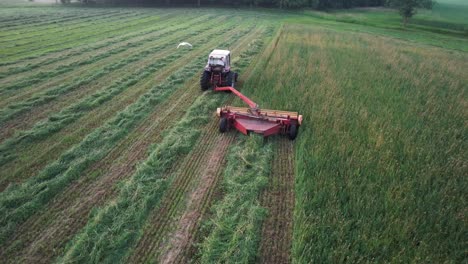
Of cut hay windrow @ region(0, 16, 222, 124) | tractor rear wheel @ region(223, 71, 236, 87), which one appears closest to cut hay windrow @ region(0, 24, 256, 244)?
tractor rear wheel @ region(223, 71, 236, 87)

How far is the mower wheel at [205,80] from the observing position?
14.2 meters

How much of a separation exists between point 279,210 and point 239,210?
0.93 metres

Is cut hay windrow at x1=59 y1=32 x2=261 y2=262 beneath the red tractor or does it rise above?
beneath

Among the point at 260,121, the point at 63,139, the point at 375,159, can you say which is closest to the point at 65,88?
the point at 63,139

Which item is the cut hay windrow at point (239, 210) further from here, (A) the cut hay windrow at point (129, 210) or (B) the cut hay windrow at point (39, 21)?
(B) the cut hay windrow at point (39, 21)

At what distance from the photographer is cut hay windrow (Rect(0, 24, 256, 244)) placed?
6.92 metres

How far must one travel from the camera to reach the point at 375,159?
30.4 feet

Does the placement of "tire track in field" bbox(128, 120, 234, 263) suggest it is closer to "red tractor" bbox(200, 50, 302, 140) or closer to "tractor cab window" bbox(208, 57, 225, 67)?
"red tractor" bbox(200, 50, 302, 140)

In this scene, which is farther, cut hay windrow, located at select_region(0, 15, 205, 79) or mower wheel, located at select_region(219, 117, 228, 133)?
cut hay windrow, located at select_region(0, 15, 205, 79)

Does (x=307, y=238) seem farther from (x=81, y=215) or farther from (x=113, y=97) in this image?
(x=113, y=97)

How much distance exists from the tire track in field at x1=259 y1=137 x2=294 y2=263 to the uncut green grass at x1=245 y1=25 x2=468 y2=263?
20 centimetres

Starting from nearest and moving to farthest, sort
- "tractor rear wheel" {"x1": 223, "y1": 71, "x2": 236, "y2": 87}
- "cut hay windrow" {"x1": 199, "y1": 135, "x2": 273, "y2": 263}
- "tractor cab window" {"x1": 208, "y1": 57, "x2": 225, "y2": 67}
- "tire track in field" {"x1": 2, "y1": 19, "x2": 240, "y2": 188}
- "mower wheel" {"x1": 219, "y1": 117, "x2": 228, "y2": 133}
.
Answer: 1. "cut hay windrow" {"x1": 199, "y1": 135, "x2": 273, "y2": 263}
2. "tire track in field" {"x1": 2, "y1": 19, "x2": 240, "y2": 188}
3. "mower wheel" {"x1": 219, "y1": 117, "x2": 228, "y2": 133}
4. "tractor cab window" {"x1": 208, "y1": 57, "x2": 225, "y2": 67}
5. "tractor rear wheel" {"x1": 223, "y1": 71, "x2": 236, "y2": 87}

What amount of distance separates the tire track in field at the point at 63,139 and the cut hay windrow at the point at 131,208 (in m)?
2.61

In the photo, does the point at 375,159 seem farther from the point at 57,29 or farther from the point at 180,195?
the point at 57,29
